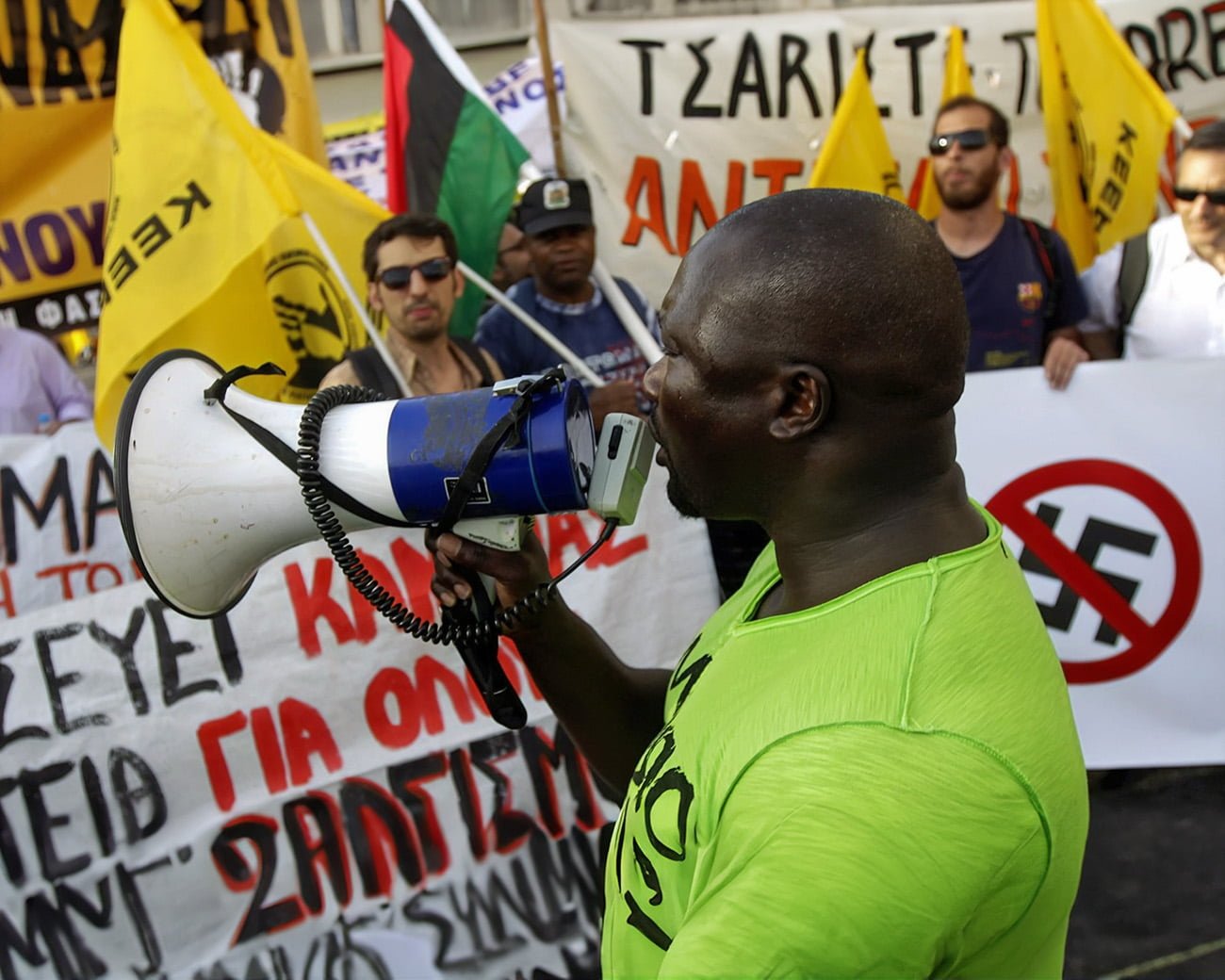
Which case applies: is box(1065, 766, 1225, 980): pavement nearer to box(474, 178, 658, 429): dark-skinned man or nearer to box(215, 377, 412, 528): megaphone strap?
box(474, 178, 658, 429): dark-skinned man

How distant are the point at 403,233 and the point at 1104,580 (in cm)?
220

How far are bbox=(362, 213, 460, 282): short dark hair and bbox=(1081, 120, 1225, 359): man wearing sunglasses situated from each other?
2074mm

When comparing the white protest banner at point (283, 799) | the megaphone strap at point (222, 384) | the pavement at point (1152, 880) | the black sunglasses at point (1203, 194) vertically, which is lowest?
the pavement at point (1152, 880)

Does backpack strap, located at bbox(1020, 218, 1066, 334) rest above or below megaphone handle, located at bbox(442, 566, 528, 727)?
above

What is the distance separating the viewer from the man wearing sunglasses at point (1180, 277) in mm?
3266

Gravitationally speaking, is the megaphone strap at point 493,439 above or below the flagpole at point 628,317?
below

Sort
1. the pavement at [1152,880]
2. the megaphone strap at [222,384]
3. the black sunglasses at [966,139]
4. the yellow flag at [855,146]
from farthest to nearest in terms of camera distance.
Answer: the yellow flag at [855,146] → the black sunglasses at [966,139] → the pavement at [1152,880] → the megaphone strap at [222,384]

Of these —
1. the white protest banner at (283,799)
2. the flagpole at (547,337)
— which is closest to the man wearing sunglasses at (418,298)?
the flagpole at (547,337)

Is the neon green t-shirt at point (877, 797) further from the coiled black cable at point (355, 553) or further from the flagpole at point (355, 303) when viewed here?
the flagpole at point (355, 303)

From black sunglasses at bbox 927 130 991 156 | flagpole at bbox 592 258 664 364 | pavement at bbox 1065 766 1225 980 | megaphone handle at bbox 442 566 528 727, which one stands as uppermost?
black sunglasses at bbox 927 130 991 156

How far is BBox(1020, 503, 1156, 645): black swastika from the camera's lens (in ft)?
10.4

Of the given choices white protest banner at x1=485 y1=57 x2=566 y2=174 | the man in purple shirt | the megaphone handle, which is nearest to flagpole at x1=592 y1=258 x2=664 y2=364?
the man in purple shirt

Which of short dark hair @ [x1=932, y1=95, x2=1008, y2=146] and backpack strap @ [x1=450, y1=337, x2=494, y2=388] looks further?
short dark hair @ [x1=932, y1=95, x2=1008, y2=146]

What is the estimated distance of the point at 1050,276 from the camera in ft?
11.8
